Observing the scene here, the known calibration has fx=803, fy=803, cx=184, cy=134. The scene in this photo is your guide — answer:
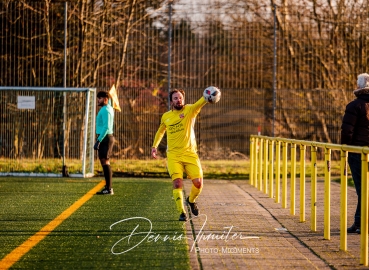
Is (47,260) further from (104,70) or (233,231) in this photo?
(104,70)

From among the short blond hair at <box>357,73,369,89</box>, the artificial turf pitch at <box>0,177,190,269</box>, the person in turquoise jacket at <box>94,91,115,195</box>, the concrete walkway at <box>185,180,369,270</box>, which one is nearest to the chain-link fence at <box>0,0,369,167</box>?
the artificial turf pitch at <box>0,177,190,269</box>

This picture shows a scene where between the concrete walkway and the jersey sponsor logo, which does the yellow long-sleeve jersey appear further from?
the concrete walkway

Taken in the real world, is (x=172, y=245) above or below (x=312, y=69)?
below

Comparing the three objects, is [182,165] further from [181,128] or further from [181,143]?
[181,128]

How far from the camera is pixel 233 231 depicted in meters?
9.96

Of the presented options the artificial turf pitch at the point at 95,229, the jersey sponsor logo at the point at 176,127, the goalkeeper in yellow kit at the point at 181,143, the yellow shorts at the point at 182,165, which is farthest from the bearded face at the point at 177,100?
the artificial turf pitch at the point at 95,229

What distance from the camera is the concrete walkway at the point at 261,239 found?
782cm

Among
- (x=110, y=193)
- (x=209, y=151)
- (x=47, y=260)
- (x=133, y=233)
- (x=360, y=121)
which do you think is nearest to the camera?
(x=47, y=260)

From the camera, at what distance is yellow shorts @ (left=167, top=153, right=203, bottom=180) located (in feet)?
36.0

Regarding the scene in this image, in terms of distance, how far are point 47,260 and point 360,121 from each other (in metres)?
4.70

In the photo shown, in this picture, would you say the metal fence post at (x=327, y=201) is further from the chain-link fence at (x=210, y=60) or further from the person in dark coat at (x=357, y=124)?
the chain-link fence at (x=210, y=60)

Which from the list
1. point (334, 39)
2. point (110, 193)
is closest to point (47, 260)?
point (110, 193)

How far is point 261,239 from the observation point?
30.7 feet

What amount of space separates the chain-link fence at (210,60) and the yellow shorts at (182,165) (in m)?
8.97
